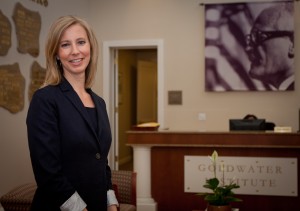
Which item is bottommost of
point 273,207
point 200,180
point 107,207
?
point 273,207

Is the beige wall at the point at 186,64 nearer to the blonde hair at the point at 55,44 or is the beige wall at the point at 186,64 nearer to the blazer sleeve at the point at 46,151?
the blonde hair at the point at 55,44

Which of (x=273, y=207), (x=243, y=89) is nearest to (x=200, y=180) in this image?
(x=273, y=207)

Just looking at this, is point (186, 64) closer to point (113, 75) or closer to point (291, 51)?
point (113, 75)

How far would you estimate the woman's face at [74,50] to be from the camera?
4.99ft

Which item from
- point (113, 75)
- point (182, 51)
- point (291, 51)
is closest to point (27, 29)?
point (113, 75)

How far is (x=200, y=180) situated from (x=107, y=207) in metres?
2.98

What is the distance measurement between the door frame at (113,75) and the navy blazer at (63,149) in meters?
4.82

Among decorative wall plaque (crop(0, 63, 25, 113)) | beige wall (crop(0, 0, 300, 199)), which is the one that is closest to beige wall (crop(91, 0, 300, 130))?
beige wall (crop(0, 0, 300, 199))

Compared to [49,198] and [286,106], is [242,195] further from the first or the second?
[49,198]

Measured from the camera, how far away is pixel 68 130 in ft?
4.74

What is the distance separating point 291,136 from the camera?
14.3ft

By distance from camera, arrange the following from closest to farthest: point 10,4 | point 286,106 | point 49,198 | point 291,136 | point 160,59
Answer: point 49,198, point 291,136, point 10,4, point 286,106, point 160,59

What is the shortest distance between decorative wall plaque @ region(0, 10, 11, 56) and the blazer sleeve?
3.38 metres

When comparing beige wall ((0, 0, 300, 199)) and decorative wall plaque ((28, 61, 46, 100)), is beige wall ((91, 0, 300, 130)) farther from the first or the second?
decorative wall plaque ((28, 61, 46, 100))
